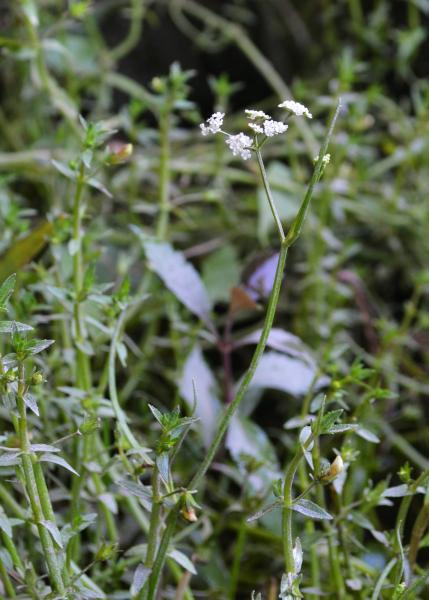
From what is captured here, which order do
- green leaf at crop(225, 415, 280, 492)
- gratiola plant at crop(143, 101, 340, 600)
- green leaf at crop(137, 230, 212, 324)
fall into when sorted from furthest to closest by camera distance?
green leaf at crop(137, 230, 212, 324), green leaf at crop(225, 415, 280, 492), gratiola plant at crop(143, 101, 340, 600)

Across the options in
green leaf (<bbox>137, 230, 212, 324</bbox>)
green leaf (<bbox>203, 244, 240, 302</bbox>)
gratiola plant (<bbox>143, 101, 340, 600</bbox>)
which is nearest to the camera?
gratiola plant (<bbox>143, 101, 340, 600</bbox>)

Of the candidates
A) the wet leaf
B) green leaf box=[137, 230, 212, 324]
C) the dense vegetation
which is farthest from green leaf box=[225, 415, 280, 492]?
the wet leaf

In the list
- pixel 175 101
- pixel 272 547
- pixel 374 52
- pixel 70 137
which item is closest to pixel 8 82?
pixel 70 137

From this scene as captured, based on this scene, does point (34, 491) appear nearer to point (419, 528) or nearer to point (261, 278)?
point (419, 528)

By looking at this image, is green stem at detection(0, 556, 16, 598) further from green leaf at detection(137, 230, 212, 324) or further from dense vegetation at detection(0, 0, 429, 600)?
green leaf at detection(137, 230, 212, 324)

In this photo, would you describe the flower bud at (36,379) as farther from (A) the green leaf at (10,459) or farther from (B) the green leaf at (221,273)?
(B) the green leaf at (221,273)

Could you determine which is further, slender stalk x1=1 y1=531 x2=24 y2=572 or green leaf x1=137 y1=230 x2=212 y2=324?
green leaf x1=137 y1=230 x2=212 y2=324

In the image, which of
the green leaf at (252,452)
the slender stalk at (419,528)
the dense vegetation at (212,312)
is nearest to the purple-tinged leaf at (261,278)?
the dense vegetation at (212,312)

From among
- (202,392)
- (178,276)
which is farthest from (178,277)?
(202,392)
